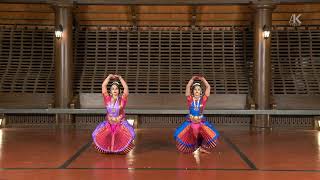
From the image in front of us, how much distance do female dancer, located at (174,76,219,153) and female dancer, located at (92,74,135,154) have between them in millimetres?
836

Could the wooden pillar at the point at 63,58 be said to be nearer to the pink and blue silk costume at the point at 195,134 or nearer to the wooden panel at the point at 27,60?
the wooden panel at the point at 27,60

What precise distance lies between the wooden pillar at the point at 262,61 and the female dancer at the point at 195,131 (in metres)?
5.43

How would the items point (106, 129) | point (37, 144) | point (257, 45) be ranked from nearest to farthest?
point (106, 129)
point (37, 144)
point (257, 45)

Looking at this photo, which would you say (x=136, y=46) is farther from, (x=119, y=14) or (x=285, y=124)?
(x=285, y=124)

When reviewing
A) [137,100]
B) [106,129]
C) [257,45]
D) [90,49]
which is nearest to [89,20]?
[90,49]

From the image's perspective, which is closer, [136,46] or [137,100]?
[137,100]

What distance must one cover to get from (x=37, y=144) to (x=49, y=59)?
6.92m

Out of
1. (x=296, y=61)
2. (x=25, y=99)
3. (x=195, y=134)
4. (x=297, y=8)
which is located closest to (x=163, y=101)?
(x=25, y=99)

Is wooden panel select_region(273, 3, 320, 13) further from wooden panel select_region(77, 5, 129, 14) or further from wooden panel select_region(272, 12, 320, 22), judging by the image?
wooden panel select_region(77, 5, 129, 14)

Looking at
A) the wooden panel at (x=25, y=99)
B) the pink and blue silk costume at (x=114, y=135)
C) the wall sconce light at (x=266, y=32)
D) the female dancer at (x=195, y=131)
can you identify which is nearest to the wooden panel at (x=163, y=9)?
the wall sconce light at (x=266, y=32)

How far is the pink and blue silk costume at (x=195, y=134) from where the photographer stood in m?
8.12

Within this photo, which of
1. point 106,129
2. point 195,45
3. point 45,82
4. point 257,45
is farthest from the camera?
point 195,45

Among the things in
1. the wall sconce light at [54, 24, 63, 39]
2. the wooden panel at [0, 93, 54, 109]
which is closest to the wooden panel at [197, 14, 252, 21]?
the wall sconce light at [54, 24, 63, 39]

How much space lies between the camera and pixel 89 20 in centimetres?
1642
